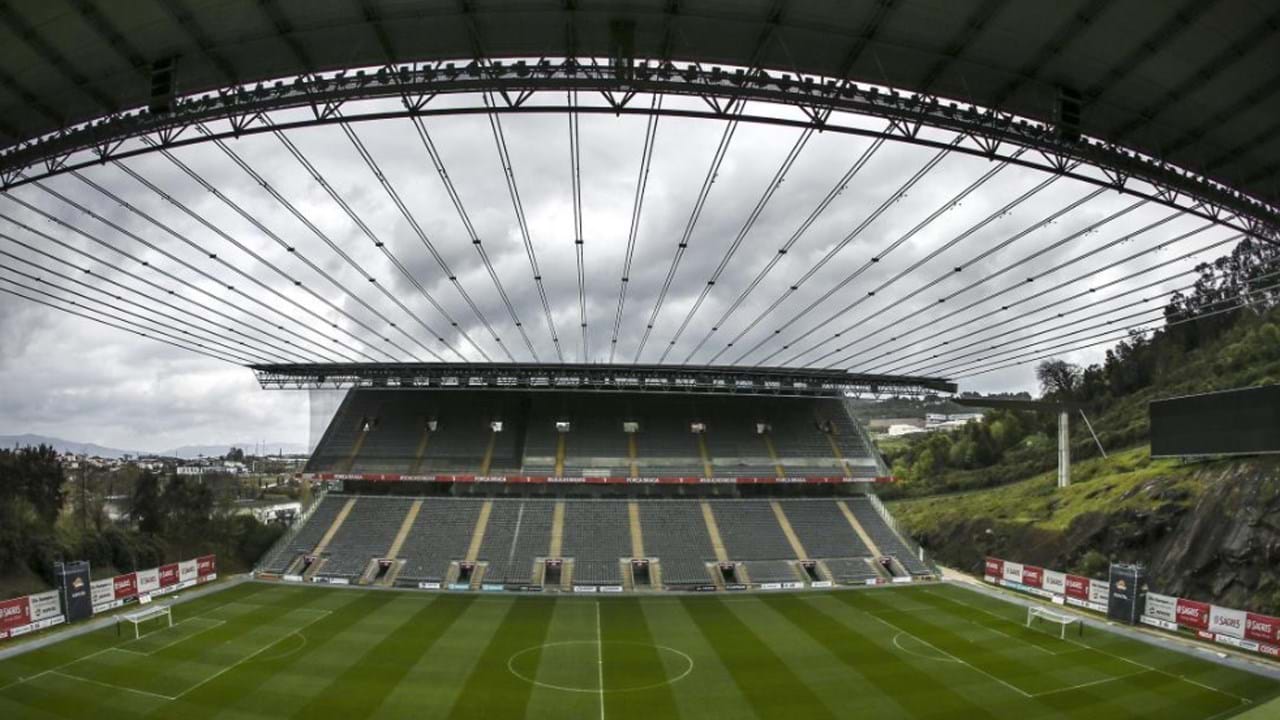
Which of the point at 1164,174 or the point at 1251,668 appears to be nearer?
the point at 1164,174

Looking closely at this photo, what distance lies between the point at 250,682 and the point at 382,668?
3.80 meters

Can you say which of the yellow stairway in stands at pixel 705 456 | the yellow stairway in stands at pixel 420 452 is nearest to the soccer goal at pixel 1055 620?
the yellow stairway in stands at pixel 705 456

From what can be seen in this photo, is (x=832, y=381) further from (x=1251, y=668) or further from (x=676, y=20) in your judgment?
(x=676, y=20)

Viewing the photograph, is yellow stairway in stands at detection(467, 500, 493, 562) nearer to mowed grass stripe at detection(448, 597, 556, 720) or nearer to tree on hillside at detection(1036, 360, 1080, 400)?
mowed grass stripe at detection(448, 597, 556, 720)

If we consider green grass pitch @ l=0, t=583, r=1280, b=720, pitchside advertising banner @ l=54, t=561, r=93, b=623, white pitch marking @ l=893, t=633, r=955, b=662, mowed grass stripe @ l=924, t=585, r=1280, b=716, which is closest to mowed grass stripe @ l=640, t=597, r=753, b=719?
green grass pitch @ l=0, t=583, r=1280, b=720

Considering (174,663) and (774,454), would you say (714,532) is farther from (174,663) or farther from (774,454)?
(174,663)

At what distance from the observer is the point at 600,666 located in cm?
2364

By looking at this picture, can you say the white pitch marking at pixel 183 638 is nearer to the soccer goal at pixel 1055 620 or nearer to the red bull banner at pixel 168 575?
the red bull banner at pixel 168 575

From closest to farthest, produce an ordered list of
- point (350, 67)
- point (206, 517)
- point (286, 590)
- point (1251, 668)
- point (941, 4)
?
point (941, 4)
point (350, 67)
point (1251, 668)
point (286, 590)
point (206, 517)

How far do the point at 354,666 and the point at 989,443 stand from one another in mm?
73038

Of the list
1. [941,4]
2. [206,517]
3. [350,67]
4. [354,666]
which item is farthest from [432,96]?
[206,517]

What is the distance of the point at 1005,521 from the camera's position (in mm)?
47688

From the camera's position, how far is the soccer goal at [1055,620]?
1054 inches

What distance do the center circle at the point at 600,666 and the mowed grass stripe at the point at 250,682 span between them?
23.6 feet
